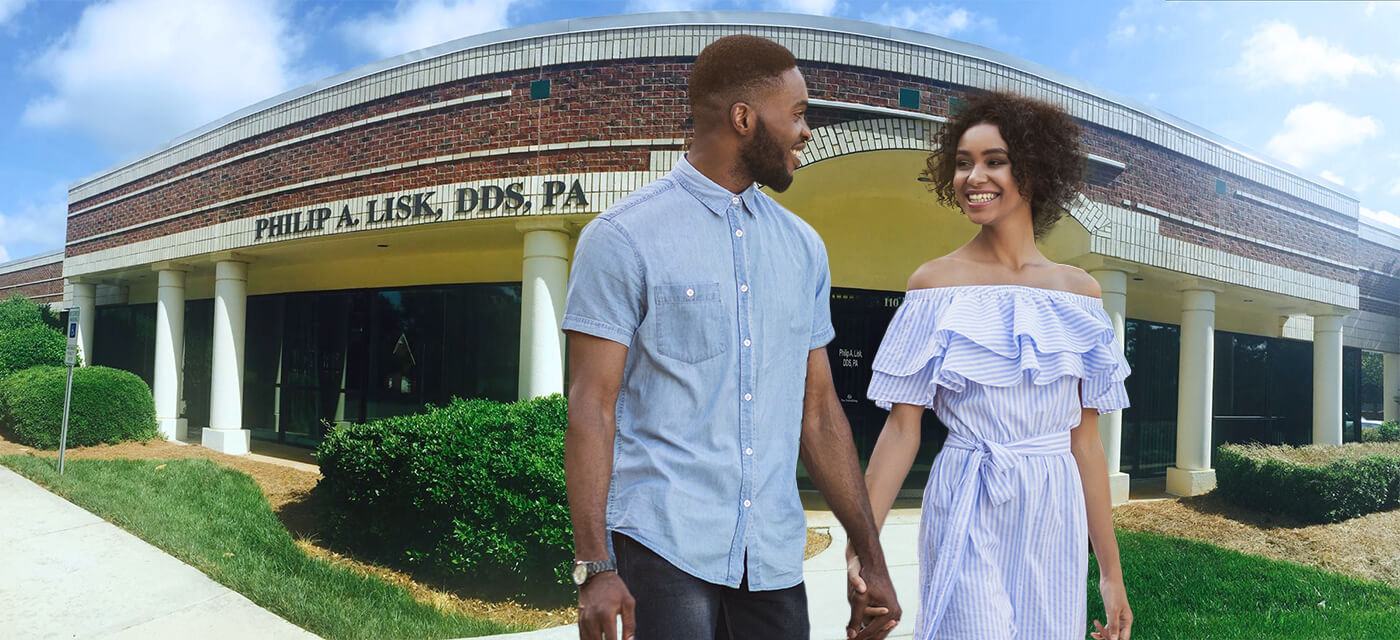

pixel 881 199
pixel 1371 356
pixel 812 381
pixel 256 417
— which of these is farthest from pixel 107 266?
pixel 1371 356

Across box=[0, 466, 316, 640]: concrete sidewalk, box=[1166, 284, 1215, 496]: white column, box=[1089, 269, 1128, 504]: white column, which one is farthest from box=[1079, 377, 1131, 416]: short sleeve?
box=[1166, 284, 1215, 496]: white column

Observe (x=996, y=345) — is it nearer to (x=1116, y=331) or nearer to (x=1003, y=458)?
(x=1003, y=458)

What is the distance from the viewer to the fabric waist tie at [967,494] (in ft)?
6.37

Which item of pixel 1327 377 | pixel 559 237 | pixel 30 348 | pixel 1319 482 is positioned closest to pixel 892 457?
pixel 559 237

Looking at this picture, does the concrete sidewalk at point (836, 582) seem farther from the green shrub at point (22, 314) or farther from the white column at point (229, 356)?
the green shrub at point (22, 314)

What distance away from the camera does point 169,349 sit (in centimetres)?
835

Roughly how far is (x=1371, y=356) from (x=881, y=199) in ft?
15.7

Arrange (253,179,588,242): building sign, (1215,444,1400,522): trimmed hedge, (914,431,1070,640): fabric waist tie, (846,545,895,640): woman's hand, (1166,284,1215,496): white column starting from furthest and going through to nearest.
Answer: (1166,284,1215,496): white column → (253,179,588,242): building sign → (1215,444,1400,522): trimmed hedge → (914,431,1070,640): fabric waist tie → (846,545,895,640): woman's hand

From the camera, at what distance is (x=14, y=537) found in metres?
5.21

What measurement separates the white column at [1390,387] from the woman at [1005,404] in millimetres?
6139

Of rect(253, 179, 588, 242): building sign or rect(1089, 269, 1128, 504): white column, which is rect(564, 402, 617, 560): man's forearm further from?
rect(1089, 269, 1128, 504): white column

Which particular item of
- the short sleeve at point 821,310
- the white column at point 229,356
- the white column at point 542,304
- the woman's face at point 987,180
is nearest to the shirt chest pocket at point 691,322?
the short sleeve at point 821,310

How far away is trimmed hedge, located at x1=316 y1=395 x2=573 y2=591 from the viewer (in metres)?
4.97

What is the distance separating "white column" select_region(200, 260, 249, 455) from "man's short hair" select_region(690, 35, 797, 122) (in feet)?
26.7
